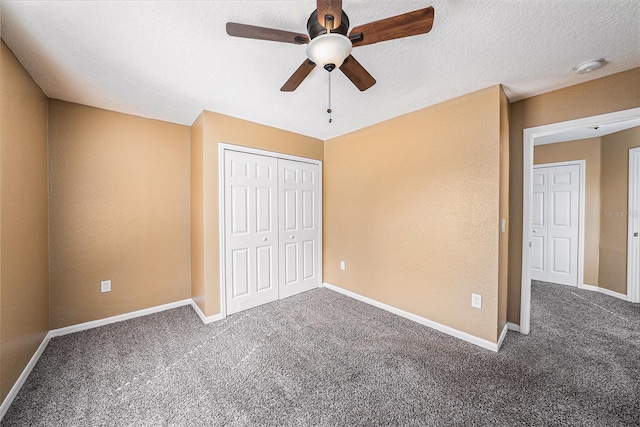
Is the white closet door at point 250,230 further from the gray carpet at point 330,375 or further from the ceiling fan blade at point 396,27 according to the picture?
the ceiling fan blade at point 396,27

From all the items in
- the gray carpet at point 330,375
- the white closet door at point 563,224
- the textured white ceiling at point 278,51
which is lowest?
the gray carpet at point 330,375

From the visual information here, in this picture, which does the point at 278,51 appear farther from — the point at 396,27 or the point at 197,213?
the point at 197,213

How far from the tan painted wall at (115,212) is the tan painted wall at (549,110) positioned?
3.81m

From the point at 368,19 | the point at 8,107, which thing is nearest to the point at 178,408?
the point at 8,107

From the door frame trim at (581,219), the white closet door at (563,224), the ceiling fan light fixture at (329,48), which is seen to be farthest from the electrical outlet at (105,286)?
the door frame trim at (581,219)

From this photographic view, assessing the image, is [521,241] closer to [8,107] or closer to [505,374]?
[505,374]

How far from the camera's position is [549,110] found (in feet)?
7.16

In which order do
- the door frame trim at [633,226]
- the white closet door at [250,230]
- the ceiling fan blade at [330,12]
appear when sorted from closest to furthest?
the ceiling fan blade at [330,12]
the white closet door at [250,230]
the door frame trim at [633,226]

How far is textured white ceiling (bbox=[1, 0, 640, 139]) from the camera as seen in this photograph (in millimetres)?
1279

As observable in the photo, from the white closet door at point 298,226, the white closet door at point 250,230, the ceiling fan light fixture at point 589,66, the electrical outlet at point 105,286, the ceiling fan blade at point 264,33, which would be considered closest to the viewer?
the ceiling fan blade at point 264,33

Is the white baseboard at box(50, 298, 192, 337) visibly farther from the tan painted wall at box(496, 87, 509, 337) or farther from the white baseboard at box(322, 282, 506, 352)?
the tan painted wall at box(496, 87, 509, 337)

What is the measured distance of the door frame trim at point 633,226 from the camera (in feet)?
9.89

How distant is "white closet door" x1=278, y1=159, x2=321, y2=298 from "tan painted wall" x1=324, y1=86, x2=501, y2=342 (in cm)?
45

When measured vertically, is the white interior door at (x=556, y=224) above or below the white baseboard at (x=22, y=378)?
above
